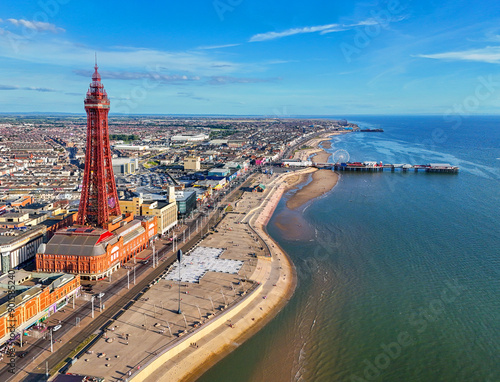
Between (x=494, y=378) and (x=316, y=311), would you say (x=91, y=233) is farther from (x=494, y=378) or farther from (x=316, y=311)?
(x=494, y=378)

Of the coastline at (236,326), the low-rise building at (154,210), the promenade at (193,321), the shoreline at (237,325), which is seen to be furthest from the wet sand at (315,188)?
the promenade at (193,321)

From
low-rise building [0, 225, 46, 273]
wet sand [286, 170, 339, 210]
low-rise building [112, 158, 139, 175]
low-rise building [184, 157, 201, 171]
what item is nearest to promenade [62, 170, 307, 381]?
low-rise building [0, 225, 46, 273]

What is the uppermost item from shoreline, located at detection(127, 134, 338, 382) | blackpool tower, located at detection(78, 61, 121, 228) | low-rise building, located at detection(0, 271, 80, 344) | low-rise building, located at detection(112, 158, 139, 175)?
blackpool tower, located at detection(78, 61, 121, 228)

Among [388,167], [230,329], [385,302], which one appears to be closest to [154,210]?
[230,329]

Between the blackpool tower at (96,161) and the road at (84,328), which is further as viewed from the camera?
the blackpool tower at (96,161)

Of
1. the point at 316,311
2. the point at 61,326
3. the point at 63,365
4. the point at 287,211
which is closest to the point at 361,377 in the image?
the point at 316,311

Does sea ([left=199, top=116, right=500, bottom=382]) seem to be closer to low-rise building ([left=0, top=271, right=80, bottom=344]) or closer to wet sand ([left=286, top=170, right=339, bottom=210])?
wet sand ([left=286, top=170, right=339, bottom=210])

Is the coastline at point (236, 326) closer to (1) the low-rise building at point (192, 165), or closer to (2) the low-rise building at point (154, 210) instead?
(2) the low-rise building at point (154, 210)
